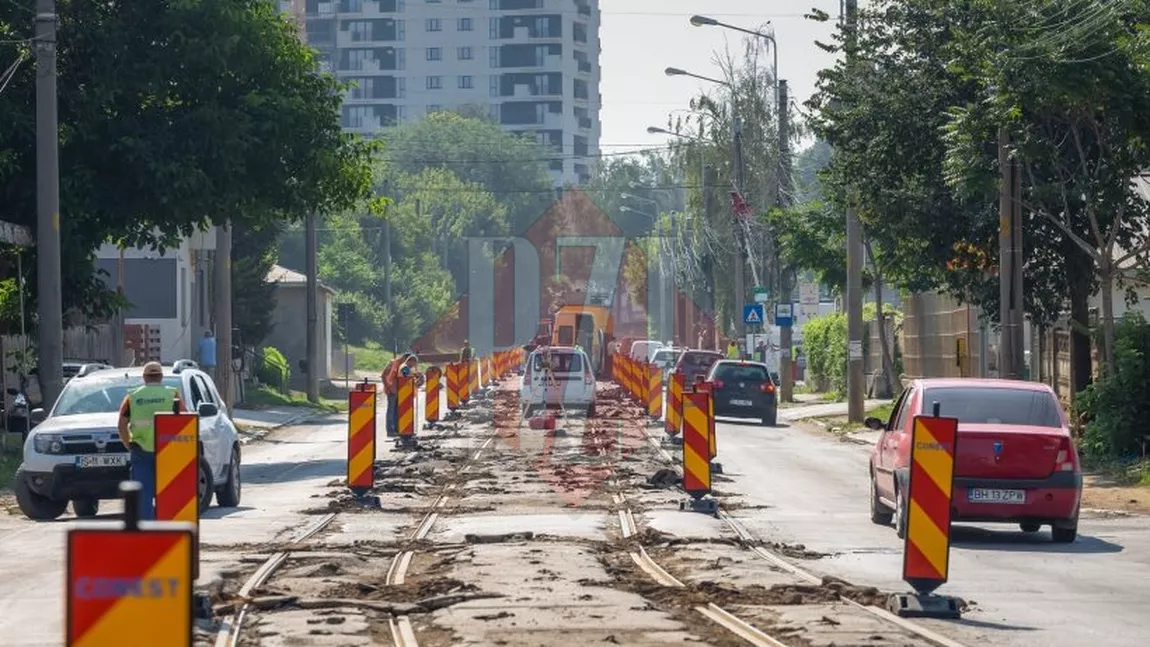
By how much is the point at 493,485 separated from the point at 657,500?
2.79m

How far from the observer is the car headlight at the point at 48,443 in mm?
20547

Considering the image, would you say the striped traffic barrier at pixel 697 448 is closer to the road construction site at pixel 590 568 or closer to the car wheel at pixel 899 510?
the road construction site at pixel 590 568

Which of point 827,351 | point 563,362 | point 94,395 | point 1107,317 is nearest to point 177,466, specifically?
point 94,395

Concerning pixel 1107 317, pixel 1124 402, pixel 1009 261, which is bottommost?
pixel 1124 402

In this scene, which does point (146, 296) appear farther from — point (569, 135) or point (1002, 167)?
point (569, 135)

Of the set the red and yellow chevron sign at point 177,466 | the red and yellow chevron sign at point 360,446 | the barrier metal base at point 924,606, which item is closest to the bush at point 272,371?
the red and yellow chevron sign at point 360,446


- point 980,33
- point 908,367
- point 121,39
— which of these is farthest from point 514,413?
point 980,33

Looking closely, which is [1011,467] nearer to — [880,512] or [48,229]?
[880,512]

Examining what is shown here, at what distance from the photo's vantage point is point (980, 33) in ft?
90.2

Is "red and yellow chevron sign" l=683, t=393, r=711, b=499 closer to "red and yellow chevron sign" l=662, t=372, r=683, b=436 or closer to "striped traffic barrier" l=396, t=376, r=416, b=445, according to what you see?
"red and yellow chevron sign" l=662, t=372, r=683, b=436

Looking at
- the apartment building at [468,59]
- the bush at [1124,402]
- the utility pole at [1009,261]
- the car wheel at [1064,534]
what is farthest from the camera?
the apartment building at [468,59]

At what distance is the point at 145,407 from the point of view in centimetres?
1702

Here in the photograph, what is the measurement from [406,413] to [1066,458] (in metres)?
16.5

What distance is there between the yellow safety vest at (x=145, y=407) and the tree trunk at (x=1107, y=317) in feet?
48.8
